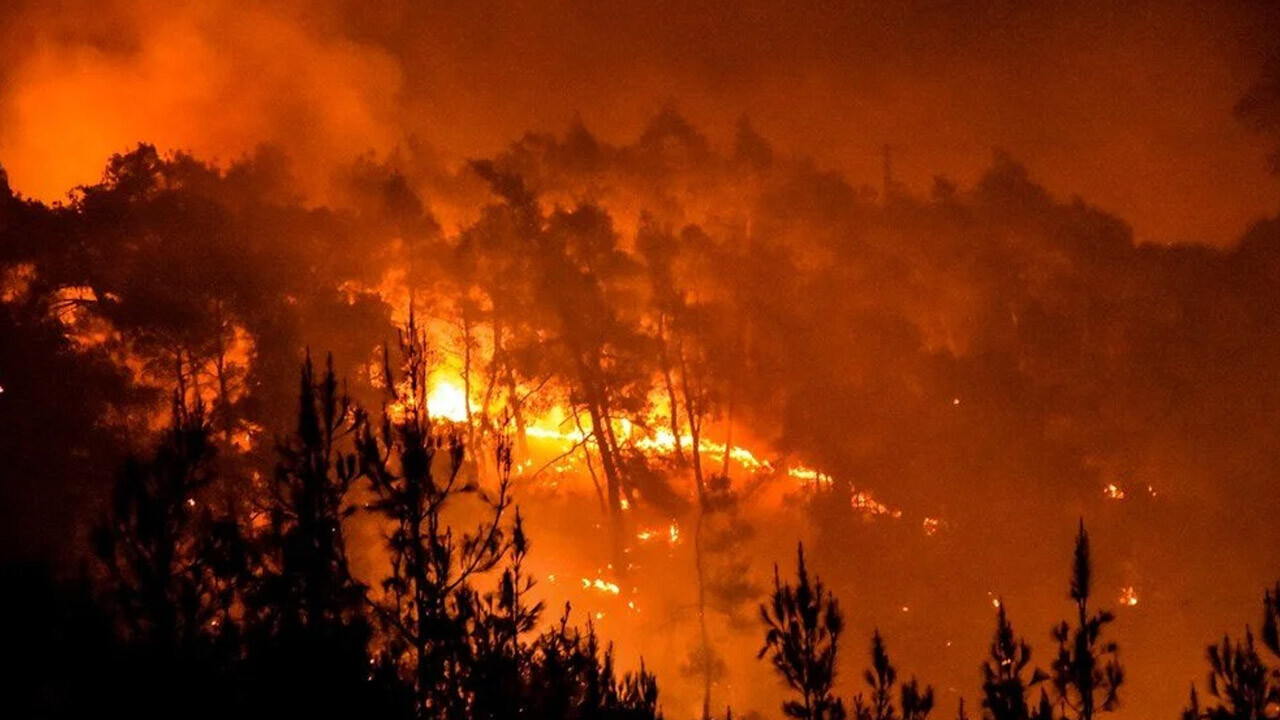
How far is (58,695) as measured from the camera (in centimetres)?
728

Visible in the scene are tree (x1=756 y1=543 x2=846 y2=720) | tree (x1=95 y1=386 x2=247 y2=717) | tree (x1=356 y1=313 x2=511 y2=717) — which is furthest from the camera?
tree (x1=756 y1=543 x2=846 y2=720)

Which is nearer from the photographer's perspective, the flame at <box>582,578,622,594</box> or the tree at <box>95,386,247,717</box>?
the tree at <box>95,386,247,717</box>

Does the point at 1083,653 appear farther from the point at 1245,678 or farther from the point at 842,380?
the point at 842,380

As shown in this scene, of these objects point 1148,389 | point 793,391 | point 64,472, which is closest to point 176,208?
point 64,472

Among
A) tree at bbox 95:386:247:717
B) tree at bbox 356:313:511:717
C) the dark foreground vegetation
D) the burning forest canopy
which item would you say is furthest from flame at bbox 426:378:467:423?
tree at bbox 95:386:247:717

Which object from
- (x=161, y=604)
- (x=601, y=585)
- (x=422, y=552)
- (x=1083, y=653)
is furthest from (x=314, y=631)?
(x=601, y=585)

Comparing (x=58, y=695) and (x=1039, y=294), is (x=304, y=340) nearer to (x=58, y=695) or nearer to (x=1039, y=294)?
(x=58, y=695)

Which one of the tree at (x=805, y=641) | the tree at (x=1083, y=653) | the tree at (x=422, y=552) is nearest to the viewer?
the tree at (x=1083, y=653)

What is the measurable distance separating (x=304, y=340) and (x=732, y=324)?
1322cm

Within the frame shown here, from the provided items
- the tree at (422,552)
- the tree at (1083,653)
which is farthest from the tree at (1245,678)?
the tree at (422,552)

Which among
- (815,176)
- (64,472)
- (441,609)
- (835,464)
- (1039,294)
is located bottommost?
(441,609)

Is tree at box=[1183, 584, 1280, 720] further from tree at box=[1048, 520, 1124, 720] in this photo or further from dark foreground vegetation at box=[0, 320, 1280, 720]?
tree at box=[1048, 520, 1124, 720]

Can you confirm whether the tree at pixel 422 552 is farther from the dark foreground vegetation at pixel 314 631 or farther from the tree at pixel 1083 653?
the tree at pixel 1083 653

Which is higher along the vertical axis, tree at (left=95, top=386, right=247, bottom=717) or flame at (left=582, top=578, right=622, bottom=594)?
flame at (left=582, top=578, right=622, bottom=594)
